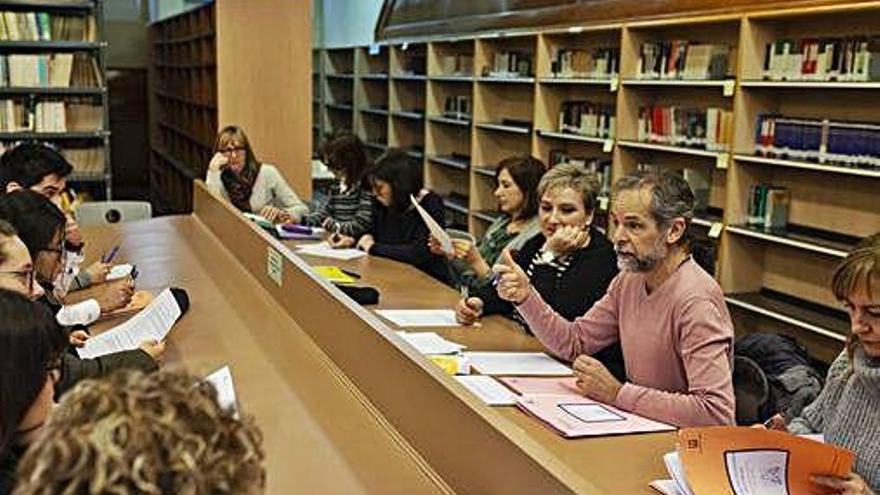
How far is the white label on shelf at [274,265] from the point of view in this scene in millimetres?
3211

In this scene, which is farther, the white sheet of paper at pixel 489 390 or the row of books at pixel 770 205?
the row of books at pixel 770 205

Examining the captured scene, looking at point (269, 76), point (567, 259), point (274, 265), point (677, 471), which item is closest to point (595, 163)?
point (269, 76)

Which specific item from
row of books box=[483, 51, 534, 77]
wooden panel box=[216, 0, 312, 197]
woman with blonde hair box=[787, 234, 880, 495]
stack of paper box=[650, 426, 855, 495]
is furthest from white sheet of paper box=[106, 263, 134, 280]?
row of books box=[483, 51, 534, 77]

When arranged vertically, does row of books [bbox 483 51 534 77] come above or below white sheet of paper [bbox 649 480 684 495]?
above

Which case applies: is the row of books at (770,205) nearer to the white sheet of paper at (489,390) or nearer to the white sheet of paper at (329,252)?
the white sheet of paper at (329,252)

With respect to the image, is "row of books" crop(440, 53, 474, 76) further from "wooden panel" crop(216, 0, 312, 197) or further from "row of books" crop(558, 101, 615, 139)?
"wooden panel" crop(216, 0, 312, 197)

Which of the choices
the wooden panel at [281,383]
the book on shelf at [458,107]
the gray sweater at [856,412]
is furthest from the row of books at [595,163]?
the gray sweater at [856,412]

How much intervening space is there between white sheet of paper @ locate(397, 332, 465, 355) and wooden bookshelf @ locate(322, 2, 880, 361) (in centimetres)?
226

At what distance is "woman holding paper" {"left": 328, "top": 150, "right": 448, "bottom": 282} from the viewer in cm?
444

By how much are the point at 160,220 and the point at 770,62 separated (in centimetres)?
343

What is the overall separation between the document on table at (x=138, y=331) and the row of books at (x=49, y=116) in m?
4.05

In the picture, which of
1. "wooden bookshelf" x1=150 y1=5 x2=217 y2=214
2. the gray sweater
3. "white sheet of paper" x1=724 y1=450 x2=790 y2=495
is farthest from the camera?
"wooden bookshelf" x1=150 y1=5 x2=217 y2=214

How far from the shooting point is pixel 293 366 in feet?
8.38

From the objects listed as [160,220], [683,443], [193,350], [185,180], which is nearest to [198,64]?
[185,180]
